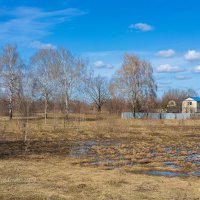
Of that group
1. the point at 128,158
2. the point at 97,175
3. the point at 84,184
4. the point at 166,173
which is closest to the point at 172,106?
the point at 128,158

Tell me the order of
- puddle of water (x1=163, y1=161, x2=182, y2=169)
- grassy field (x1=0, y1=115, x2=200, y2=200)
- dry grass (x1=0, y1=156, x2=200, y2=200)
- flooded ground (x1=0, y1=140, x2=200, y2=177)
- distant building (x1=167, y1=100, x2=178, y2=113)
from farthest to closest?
distant building (x1=167, y1=100, x2=178, y2=113)
puddle of water (x1=163, y1=161, x2=182, y2=169)
flooded ground (x1=0, y1=140, x2=200, y2=177)
grassy field (x1=0, y1=115, x2=200, y2=200)
dry grass (x1=0, y1=156, x2=200, y2=200)

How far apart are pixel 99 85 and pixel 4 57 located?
29629 mm

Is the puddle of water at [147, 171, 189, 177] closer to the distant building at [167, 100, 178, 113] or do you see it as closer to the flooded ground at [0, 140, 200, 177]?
the flooded ground at [0, 140, 200, 177]

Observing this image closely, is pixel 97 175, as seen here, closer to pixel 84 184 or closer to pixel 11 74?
pixel 84 184

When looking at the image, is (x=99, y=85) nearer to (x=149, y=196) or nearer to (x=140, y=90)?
(x=140, y=90)

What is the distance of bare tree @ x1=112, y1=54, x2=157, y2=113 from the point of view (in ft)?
173

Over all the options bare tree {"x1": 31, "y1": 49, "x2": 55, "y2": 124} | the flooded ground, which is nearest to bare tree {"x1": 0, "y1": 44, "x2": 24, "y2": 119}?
bare tree {"x1": 31, "y1": 49, "x2": 55, "y2": 124}

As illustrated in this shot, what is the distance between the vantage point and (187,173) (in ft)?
33.4

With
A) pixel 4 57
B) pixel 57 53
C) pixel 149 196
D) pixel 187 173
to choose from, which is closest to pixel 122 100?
pixel 57 53

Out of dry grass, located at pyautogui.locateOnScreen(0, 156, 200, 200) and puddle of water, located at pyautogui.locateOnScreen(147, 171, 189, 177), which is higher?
dry grass, located at pyautogui.locateOnScreen(0, 156, 200, 200)

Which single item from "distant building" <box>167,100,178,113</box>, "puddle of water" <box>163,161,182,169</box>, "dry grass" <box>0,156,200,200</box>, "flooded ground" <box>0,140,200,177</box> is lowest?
"puddle of water" <box>163,161,182,169</box>

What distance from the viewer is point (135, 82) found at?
52.6m

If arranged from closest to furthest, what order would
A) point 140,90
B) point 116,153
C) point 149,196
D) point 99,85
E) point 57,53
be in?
point 149,196, point 116,153, point 57,53, point 140,90, point 99,85

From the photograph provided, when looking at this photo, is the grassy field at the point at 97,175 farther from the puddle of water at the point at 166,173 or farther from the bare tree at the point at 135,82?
the bare tree at the point at 135,82
